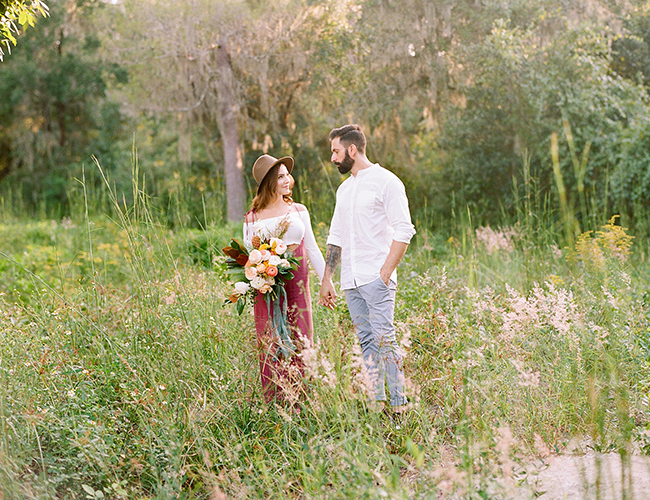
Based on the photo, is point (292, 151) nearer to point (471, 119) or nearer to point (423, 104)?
point (423, 104)

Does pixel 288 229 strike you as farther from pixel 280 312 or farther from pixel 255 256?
pixel 280 312

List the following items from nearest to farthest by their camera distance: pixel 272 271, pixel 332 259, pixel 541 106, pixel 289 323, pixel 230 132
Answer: pixel 272 271 → pixel 289 323 → pixel 332 259 → pixel 541 106 → pixel 230 132

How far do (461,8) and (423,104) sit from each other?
2032 mm

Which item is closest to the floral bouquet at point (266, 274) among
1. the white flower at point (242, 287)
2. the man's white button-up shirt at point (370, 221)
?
the white flower at point (242, 287)

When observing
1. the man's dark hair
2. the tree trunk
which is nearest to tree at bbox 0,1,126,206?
the tree trunk

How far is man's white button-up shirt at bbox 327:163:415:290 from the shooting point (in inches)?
139

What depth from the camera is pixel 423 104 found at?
41.6 ft

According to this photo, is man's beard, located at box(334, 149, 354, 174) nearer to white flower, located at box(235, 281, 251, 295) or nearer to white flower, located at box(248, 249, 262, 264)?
white flower, located at box(248, 249, 262, 264)

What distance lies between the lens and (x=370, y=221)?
3617 millimetres

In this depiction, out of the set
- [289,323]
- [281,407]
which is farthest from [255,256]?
[281,407]

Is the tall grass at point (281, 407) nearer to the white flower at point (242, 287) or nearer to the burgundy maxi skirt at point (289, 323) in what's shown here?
the burgundy maxi skirt at point (289, 323)

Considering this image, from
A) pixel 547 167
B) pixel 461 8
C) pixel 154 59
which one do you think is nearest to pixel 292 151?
pixel 154 59

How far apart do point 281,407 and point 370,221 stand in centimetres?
128

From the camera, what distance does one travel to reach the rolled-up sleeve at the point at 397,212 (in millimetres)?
3451
